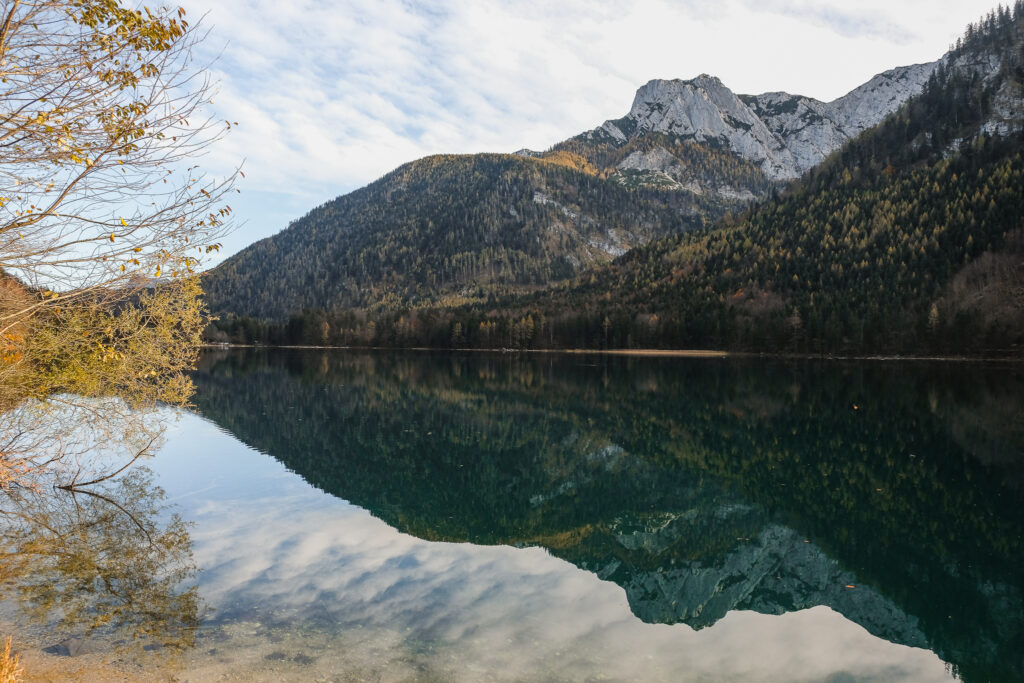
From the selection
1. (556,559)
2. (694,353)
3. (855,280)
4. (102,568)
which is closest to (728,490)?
(556,559)

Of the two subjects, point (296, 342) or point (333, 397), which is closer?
point (333, 397)

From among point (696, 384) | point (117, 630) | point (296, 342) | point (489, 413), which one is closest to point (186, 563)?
point (117, 630)

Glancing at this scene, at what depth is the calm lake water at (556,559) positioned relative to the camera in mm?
10281

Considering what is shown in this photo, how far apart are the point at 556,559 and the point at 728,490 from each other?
1017 centimetres

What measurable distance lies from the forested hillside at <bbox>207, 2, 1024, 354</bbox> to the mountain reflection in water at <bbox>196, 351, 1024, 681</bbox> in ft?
239

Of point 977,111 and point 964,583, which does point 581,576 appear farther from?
point 977,111

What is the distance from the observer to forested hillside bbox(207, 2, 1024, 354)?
114312 mm

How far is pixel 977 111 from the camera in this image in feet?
634

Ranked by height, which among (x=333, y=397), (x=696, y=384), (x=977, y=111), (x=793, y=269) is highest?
(x=977, y=111)

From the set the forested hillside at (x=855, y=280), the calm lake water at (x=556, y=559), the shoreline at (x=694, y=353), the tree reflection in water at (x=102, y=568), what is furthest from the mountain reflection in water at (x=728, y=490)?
the forested hillside at (x=855, y=280)

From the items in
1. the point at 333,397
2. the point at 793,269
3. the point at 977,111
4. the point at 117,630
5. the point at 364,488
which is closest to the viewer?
the point at 117,630

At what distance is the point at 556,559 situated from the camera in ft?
53.1

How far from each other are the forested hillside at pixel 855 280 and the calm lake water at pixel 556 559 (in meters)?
90.1

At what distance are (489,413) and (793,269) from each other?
140 metres
